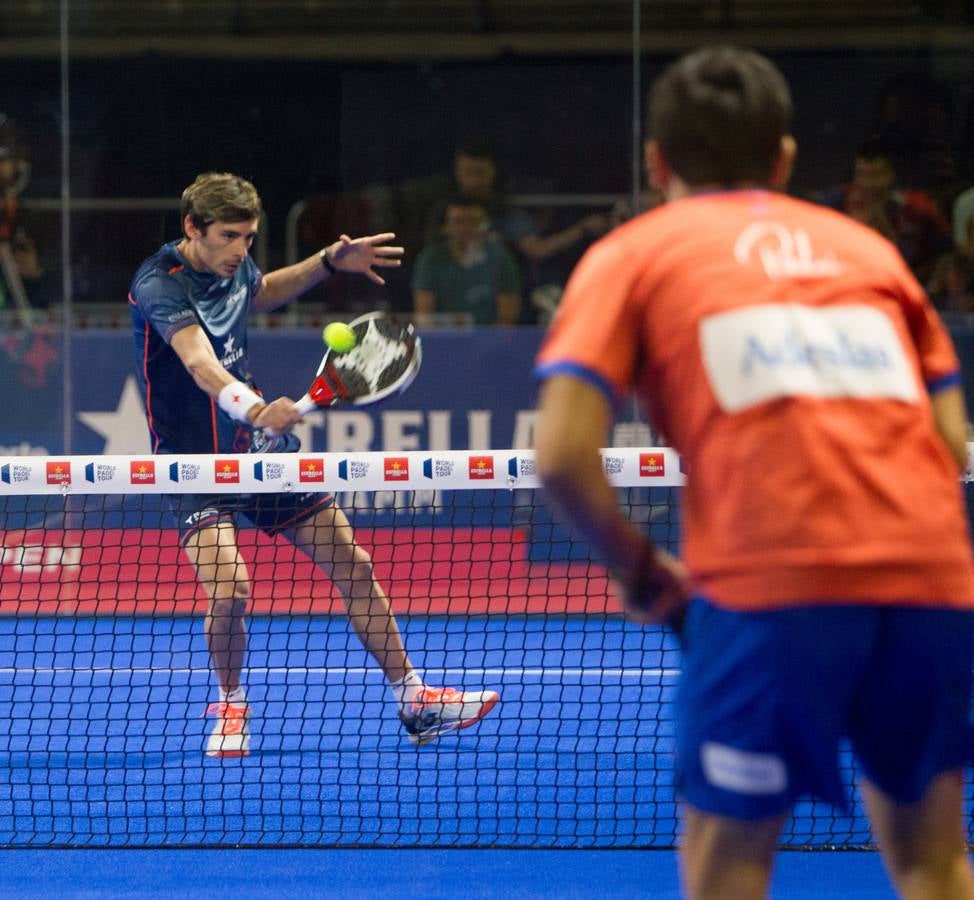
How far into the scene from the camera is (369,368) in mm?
4266

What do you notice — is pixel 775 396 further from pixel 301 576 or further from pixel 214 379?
pixel 301 576

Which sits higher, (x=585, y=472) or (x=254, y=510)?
(x=585, y=472)

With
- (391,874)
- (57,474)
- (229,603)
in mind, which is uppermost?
(57,474)

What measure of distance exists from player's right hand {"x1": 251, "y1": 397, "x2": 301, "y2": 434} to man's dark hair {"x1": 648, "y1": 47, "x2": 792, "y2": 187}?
229cm

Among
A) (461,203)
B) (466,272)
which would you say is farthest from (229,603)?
(461,203)

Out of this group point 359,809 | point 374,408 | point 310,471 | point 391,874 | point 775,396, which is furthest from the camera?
point 374,408

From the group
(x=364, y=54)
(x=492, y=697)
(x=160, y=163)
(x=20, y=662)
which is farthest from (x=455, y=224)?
(x=492, y=697)

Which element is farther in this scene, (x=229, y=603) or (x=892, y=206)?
(x=892, y=206)

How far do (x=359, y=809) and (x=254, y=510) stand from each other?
963 mm

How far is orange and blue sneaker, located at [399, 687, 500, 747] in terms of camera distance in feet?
13.9

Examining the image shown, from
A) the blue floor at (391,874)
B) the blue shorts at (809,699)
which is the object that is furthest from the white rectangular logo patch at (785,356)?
the blue floor at (391,874)

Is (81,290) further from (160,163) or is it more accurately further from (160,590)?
(160,590)

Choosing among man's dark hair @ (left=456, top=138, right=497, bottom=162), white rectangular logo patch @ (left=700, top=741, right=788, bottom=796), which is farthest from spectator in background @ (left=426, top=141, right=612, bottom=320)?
white rectangular logo patch @ (left=700, top=741, right=788, bottom=796)

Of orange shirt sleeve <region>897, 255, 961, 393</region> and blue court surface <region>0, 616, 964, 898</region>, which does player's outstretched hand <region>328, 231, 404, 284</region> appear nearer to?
blue court surface <region>0, 616, 964, 898</region>
